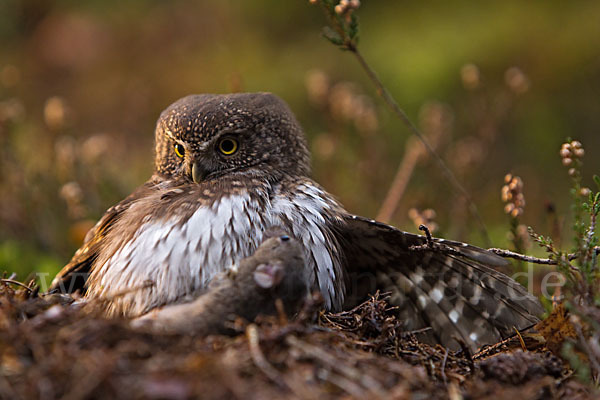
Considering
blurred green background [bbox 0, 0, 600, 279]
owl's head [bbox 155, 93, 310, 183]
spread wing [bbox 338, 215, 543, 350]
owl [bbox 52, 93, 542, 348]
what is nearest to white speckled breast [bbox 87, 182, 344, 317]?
owl [bbox 52, 93, 542, 348]

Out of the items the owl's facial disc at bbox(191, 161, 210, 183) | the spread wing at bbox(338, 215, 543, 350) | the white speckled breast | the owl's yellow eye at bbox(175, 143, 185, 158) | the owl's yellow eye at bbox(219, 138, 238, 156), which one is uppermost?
the owl's yellow eye at bbox(175, 143, 185, 158)

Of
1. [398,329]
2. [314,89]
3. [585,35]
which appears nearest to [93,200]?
[314,89]

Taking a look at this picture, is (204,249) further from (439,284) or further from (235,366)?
(439,284)

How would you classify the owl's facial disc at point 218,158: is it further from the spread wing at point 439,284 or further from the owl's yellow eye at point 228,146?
the spread wing at point 439,284

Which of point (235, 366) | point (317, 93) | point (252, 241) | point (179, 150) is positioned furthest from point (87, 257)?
point (317, 93)

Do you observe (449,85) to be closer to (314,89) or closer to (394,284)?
(314,89)

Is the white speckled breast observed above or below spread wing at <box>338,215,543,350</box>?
above

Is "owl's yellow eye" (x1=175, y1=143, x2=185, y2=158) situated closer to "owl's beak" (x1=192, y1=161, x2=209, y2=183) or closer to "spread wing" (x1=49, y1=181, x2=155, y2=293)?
"owl's beak" (x1=192, y1=161, x2=209, y2=183)

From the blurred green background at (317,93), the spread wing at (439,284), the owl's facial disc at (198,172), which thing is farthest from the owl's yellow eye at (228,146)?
the blurred green background at (317,93)
